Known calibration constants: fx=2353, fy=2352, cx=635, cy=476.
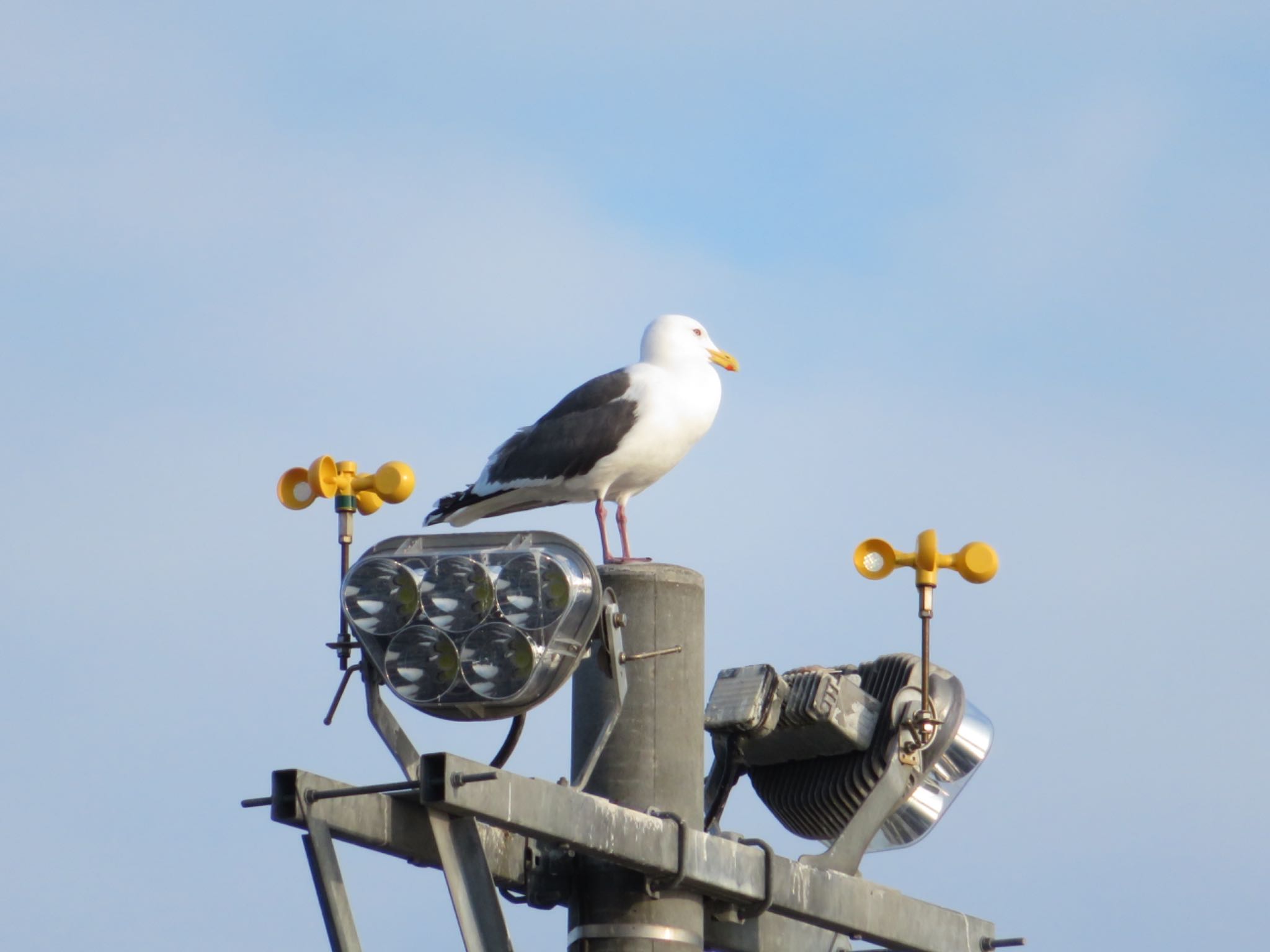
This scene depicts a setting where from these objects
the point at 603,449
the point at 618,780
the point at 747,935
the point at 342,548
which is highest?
the point at 603,449

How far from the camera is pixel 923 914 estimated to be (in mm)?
6473

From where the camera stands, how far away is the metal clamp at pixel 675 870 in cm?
556

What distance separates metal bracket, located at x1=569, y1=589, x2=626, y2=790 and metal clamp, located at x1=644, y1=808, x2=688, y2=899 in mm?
206

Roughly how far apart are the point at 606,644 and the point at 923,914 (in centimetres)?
142

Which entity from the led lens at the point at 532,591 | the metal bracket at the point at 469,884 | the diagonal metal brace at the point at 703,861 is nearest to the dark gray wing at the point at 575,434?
the diagonal metal brace at the point at 703,861

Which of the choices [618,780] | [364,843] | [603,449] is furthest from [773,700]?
[603,449]

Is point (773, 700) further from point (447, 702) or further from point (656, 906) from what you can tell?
point (447, 702)

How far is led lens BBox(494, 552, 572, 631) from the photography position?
539 centimetres

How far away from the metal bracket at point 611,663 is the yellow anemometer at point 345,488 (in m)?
0.55

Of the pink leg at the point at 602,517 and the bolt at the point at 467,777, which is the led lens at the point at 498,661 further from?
the pink leg at the point at 602,517

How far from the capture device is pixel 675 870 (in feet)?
18.2

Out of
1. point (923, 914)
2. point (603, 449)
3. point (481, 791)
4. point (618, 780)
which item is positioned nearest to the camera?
point (481, 791)

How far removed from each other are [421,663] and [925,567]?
192 centimetres

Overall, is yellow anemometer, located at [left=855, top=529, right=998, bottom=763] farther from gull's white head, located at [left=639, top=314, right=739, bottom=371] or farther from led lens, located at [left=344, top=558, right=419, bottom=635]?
gull's white head, located at [left=639, top=314, right=739, bottom=371]
